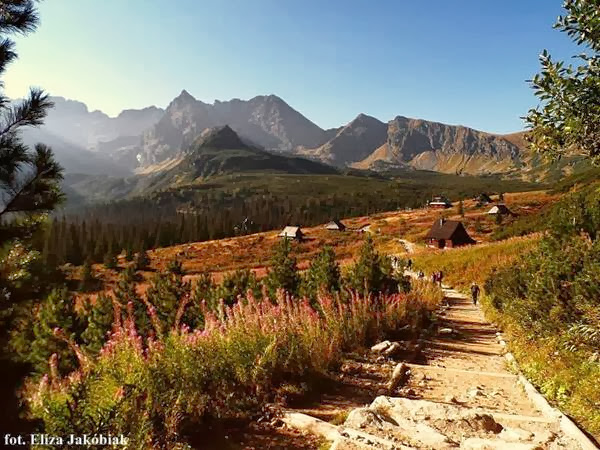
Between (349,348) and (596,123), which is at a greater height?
(596,123)

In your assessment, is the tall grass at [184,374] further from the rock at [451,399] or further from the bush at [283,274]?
the bush at [283,274]

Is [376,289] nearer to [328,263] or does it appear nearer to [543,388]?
[328,263]

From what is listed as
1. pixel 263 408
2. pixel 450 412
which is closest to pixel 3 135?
pixel 263 408

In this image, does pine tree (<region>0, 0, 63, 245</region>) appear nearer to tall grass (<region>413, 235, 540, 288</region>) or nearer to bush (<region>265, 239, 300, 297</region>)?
bush (<region>265, 239, 300, 297</region>)

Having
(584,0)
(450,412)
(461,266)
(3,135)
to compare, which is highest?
(584,0)

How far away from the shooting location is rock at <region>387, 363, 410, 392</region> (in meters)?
7.99

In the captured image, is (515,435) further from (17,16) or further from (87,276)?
(87,276)

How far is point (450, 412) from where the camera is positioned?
607 cm

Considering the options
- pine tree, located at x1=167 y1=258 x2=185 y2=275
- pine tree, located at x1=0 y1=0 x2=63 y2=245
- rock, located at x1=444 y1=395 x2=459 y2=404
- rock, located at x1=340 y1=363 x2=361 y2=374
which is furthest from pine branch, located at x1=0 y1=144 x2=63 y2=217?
pine tree, located at x1=167 y1=258 x2=185 y2=275

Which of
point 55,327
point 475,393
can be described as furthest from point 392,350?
point 55,327

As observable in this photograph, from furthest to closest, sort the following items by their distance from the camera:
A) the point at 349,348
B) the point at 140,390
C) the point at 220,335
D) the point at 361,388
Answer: the point at 349,348
the point at 361,388
the point at 220,335
the point at 140,390

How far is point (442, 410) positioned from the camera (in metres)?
6.15

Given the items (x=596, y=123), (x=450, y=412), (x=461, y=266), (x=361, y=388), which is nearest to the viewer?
(x=596, y=123)

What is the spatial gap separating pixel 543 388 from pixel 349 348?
412 cm
